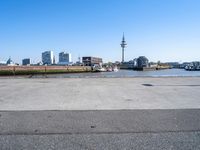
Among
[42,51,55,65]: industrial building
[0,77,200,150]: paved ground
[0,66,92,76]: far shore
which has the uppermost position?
[42,51,55,65]: industrial building

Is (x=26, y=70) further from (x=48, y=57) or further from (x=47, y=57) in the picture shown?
(x=47, y=57)

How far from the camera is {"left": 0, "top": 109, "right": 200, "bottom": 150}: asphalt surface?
4.54 m

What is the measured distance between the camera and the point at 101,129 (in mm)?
5508

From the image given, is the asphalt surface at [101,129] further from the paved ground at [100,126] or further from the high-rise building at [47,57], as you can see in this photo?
the high-rise building at [47,57]

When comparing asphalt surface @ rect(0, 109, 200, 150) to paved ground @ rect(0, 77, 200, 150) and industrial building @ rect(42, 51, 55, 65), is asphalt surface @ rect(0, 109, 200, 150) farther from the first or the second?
industrial building @ rect(42, 51, 55, 65)

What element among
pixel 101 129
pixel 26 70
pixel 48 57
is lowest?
pixel 26 70

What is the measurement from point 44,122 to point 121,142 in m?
2.28

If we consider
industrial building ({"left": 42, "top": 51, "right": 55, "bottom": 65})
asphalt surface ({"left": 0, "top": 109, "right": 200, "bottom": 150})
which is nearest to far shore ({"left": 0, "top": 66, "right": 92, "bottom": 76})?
asphalt surface ({"left": 0, "top": 109, "right": 200, "bottom": 150})

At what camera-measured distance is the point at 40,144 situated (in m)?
4.53

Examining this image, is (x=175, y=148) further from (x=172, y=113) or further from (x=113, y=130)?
(x=172, y=113)

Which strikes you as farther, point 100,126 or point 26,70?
point 26,70

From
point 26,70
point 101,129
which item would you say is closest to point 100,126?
point 101,129

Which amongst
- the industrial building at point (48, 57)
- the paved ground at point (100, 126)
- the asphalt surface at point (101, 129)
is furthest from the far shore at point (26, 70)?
the industrial building at point (48, 57)

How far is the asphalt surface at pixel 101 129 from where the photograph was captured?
454 centimetres
